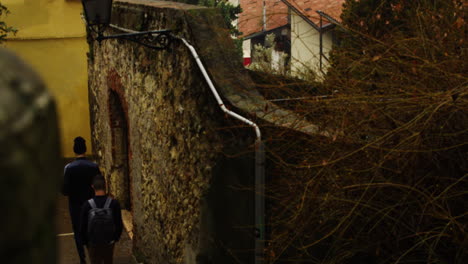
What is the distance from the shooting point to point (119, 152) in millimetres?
9422

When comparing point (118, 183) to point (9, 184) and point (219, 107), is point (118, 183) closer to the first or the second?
point (219, 107)

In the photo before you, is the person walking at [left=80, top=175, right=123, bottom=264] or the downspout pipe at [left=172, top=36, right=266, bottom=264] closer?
the downspout pipe at [left=172, top=36, right=266, bottom=264]

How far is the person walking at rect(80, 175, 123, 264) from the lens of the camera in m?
5.38

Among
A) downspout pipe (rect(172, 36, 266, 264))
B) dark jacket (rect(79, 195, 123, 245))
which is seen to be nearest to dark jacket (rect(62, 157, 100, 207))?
dark jacket (rect(79, 195, 123, 245))

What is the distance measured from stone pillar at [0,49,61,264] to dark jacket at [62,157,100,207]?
591 cm

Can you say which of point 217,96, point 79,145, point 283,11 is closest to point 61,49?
point 79,145

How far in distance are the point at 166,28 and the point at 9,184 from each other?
17.4 ft

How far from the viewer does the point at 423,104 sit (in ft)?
10.2

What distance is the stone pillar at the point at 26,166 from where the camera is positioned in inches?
24.5

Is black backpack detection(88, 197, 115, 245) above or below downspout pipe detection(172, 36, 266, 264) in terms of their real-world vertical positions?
below

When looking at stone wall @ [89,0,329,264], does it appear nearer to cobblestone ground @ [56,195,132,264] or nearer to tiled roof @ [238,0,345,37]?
cobblestone ground @ [56,195,132,264]

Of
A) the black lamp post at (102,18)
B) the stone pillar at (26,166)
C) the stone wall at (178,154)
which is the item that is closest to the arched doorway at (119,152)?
the stone wall at (178,154)

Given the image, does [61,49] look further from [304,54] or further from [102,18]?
[304,54]

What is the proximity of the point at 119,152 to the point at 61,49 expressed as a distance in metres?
4.71
